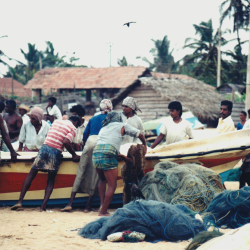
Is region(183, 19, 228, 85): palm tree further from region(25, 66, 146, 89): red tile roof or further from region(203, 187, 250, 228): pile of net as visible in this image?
region(203, 187, 250, 228): pile of net

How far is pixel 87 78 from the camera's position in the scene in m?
25.9

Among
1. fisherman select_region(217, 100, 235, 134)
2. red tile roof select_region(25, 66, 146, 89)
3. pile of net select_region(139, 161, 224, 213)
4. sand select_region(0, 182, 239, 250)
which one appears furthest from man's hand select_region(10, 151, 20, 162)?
red tile roof select_region(25, 66, 146, 89)

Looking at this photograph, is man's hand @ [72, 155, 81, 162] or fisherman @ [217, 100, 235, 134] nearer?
man's hand @ [72, 155, 81, 162]

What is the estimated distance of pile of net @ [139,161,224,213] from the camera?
16.8ft

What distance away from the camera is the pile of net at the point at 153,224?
13.6 ft

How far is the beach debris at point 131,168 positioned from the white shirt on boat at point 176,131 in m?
1.04

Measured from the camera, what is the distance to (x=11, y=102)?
25.8ft

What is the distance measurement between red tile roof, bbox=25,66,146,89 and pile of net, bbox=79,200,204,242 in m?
19.2

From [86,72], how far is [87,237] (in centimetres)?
2330

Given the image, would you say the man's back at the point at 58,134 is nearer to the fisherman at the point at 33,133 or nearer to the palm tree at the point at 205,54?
the fisherman at the point at 33,133

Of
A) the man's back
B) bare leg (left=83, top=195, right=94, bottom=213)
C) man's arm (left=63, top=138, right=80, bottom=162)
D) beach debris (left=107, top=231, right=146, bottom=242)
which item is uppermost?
the man's back

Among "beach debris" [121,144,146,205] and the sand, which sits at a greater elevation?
"beach debris" [121,144,146,205]

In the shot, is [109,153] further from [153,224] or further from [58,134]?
[153,224]

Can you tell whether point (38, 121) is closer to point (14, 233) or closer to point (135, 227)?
point (14, 233)
